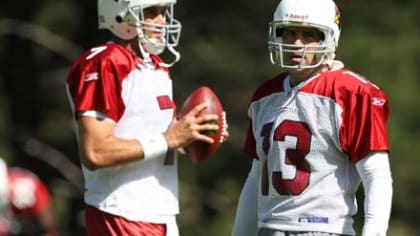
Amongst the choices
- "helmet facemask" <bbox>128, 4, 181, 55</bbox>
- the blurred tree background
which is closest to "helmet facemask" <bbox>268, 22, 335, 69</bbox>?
"helmet facemask" <bbox>128, 4, 181, 55</bbox>

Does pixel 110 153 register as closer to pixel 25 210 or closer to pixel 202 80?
pixel 25 210

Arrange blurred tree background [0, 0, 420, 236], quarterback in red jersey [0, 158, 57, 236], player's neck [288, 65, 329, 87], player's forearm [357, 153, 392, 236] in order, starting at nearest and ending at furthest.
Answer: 1. player's forearm [357, 153, 392, 236]
2. player's neck [288, 65, 329, 87]
3. quarterback in red jersey [0, 158, 57, 236]
4. blurred tree background [0, 0, 420, 236]

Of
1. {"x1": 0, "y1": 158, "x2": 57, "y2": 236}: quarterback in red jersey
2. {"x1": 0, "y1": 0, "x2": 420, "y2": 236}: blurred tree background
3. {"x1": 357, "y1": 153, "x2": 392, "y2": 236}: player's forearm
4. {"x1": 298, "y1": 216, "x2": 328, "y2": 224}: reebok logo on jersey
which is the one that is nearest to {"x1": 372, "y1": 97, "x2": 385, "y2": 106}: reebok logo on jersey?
{"x1": 357, "y1": 153, "x2": 392, "y2": 236}: player's forearm

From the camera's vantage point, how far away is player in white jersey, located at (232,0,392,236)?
575 centimetres

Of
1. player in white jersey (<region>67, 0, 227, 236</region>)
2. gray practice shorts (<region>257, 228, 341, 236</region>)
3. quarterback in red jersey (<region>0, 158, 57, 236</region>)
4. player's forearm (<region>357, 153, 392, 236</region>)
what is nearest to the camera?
player's forearm (<region>357, 153, 392, 236</region>)

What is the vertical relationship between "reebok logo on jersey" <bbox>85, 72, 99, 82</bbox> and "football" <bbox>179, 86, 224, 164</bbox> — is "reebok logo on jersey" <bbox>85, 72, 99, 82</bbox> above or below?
above

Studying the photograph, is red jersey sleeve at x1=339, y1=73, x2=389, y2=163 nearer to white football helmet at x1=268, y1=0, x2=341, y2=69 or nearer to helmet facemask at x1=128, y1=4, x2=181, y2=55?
white football helmet at x1=268, y1=0, x2=341, y2=69

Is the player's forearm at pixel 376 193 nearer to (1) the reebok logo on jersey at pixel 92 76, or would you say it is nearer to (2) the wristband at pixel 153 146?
(2) the wristband at pixel 153 146

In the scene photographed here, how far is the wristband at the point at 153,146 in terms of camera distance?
6094 mm

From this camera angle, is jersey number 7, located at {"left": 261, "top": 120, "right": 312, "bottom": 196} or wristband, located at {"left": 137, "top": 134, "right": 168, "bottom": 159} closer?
jersey number 7, located at {"left": 261, "top": 120, "right": 312, "bottom": 196}

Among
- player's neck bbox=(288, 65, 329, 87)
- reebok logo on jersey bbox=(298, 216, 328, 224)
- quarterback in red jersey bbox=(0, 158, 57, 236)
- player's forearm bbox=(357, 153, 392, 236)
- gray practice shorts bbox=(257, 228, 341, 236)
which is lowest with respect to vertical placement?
quarterback in red jersey bbox=(0, 158, 57, 236)

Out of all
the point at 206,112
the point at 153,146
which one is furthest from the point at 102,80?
the point at 206,112

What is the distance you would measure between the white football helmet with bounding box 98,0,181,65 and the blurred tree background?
32.2 feet

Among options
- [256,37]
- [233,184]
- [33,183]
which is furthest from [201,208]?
[33,183]
